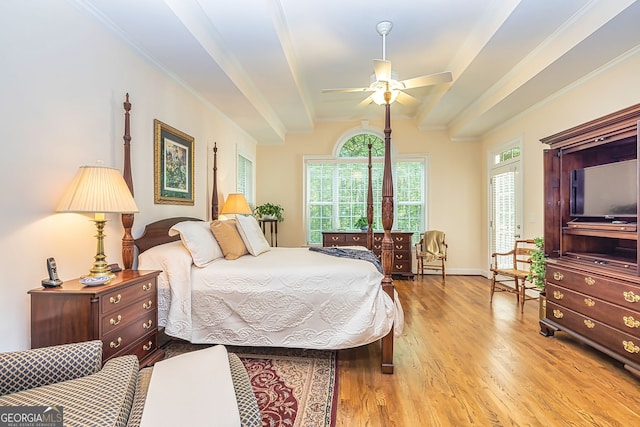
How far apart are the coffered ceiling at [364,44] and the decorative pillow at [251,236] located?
4.97 ft

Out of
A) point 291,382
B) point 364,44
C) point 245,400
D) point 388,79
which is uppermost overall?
point 364,44

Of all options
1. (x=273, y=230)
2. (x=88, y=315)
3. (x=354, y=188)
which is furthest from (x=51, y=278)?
Result: (x=354, y=188)

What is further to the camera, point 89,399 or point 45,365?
point 45,365

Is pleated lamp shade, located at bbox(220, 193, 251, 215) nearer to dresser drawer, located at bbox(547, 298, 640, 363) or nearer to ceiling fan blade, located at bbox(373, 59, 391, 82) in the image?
ceiling fan blade, located at bbox(373, 59, 391, 82)

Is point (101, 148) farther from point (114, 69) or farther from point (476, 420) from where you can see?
point (476, 420)

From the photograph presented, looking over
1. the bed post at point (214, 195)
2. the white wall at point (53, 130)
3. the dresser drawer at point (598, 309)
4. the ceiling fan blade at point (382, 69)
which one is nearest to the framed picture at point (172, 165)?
the white wall at point (53, 130)

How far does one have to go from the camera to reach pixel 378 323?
225 cm

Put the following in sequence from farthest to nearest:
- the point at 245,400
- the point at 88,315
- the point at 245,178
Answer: the point at 245,178, the point at 88,315, the point at 245,400

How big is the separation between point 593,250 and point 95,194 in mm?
4202

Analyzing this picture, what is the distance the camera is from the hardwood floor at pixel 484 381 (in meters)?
1.80

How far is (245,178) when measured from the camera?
18.1 feet

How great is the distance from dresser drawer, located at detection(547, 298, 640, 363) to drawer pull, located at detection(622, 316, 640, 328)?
75 mm

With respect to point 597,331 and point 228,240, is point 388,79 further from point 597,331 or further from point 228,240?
point 597,331

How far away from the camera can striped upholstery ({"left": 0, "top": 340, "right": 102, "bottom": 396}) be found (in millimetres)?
1034
